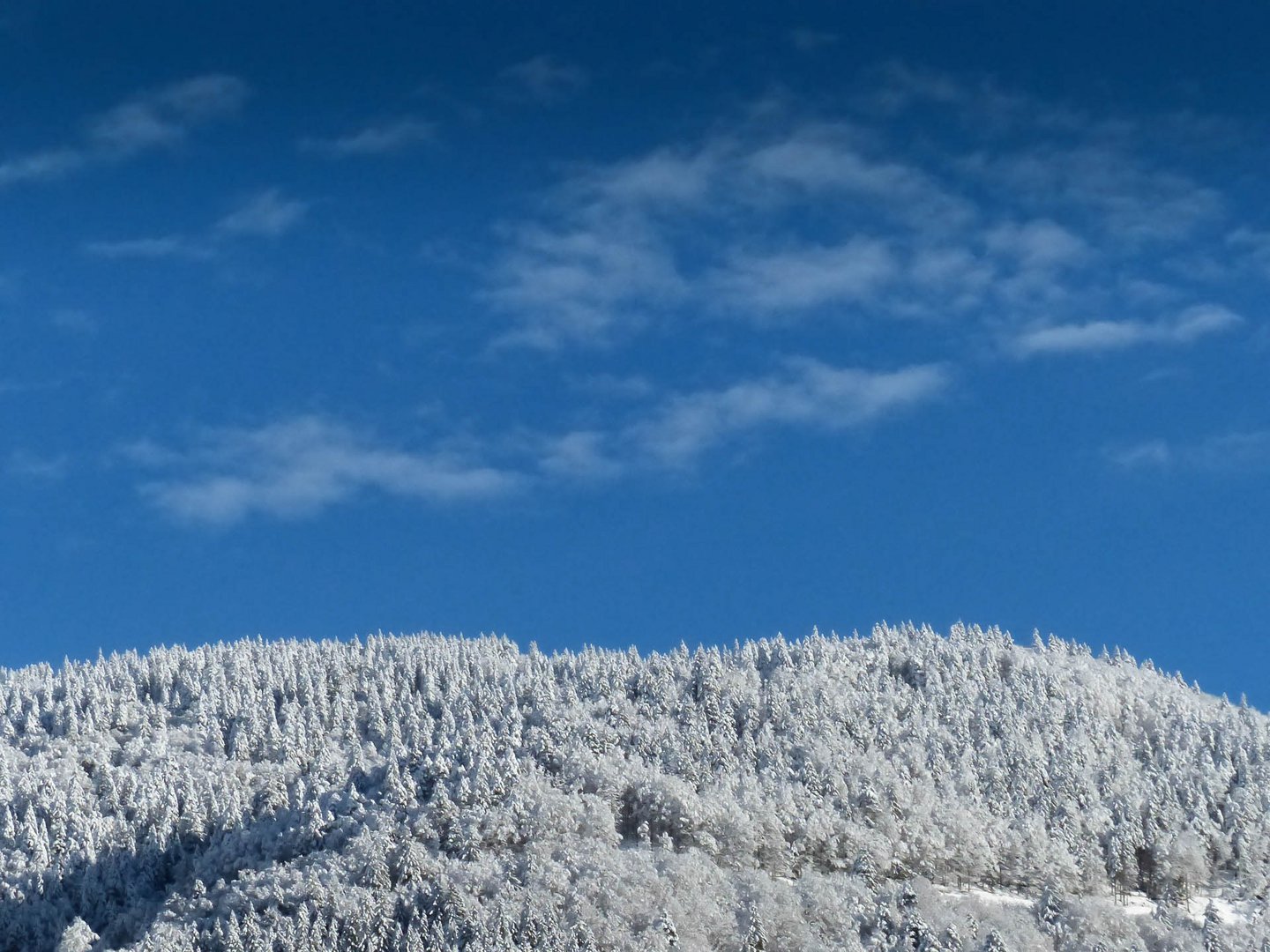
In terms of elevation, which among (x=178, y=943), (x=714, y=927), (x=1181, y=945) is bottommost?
(x=178, y=943)

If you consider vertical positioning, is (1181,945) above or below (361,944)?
above

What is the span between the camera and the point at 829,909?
19038 cm

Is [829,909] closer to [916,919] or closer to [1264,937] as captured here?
[916,919]

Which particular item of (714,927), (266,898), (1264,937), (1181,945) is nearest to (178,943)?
(266,898)

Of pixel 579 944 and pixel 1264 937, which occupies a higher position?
pixel 1264 937

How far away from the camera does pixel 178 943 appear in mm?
191500

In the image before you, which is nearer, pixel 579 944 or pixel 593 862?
pixel 579 944

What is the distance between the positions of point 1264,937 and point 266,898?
382ft

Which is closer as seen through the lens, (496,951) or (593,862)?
(496,951)

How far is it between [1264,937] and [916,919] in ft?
146

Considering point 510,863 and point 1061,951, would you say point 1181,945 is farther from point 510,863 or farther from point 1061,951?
point 510,863

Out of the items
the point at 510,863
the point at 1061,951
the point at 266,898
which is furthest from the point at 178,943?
the point at 1061,951

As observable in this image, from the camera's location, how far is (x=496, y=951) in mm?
180500

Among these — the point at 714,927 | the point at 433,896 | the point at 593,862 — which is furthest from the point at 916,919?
the point at 433,896
